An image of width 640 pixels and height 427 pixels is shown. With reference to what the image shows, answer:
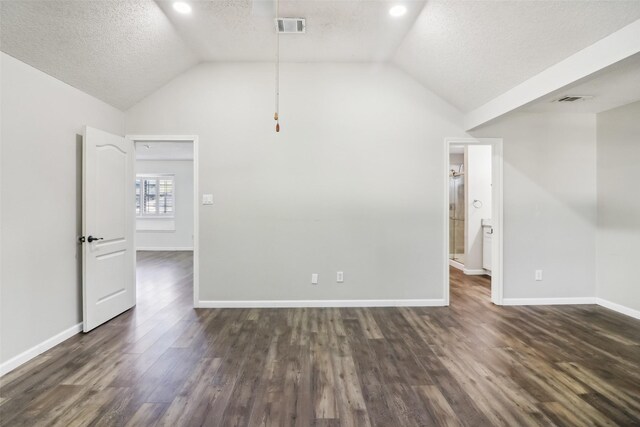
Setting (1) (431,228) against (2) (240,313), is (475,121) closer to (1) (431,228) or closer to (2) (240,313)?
(1) (431,228)

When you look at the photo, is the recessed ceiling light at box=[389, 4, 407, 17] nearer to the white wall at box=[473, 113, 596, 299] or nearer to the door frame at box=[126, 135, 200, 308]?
the white wall at box=[473, 113, 596, 299]

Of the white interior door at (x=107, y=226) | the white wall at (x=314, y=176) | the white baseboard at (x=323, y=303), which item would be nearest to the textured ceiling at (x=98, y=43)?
the white wall at (x=314, y=176)

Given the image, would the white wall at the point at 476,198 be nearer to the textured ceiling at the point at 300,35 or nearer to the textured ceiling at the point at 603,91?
the textured ceiling at the point at 603,91

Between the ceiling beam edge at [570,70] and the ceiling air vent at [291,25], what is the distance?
7.25ft

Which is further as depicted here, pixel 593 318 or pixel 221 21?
pixel 593 318

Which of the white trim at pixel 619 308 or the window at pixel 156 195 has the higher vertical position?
the window at pixel 156 195

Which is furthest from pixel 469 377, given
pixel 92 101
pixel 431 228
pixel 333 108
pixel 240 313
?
pixel 92 101

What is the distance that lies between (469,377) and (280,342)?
159cm

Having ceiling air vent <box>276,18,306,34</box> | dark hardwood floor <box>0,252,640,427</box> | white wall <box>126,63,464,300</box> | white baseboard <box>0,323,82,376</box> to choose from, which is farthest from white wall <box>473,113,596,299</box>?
white baseboard <box>0,323,82,376</box>

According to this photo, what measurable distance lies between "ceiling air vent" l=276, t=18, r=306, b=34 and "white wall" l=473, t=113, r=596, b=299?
285cm

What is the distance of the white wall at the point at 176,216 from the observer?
8.16 metres

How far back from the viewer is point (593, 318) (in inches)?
126

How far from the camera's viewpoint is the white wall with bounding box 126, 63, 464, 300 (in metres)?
3.51

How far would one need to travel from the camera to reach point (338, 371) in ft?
7.18
